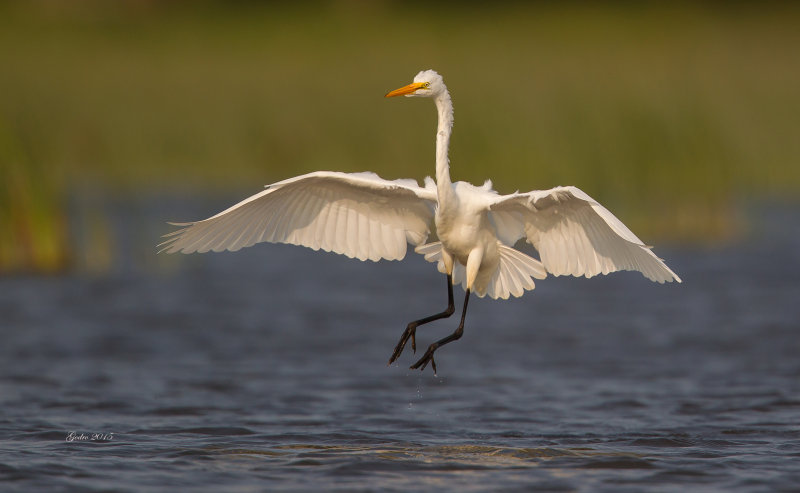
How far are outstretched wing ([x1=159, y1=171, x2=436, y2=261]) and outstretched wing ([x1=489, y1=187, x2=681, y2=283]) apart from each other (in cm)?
44

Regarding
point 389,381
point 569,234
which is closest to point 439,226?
point 569,234

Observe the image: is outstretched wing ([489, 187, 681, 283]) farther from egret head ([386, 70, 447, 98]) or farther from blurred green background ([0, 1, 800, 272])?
blurred green background ([0, 1, 800, 272])

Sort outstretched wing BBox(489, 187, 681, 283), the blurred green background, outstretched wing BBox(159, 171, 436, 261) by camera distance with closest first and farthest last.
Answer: outstretched wing BBox(489, 187, 681, 283) < outstretched wing BBox(159, 171, 436, 261) < the blurred green background

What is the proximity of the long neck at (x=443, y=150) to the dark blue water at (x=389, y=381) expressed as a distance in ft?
4.33

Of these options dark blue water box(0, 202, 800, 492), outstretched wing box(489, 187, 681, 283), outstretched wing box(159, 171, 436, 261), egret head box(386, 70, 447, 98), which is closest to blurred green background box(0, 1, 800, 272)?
dark blue water box(0, 202, 800, 492)

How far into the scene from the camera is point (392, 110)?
1466cm

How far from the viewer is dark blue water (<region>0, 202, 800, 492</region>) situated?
5949mm

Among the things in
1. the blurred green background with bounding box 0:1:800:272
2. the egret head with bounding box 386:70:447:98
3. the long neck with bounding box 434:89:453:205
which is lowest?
the long neck with bounding box 434:89:453:205

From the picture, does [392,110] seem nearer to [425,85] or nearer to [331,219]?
[331,219]

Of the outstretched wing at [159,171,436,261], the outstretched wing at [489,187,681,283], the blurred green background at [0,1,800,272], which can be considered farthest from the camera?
the blurred green background at [0,1,800,272]

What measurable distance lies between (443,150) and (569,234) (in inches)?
31.5

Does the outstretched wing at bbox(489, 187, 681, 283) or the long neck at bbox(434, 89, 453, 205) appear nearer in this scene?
the outstretched wing at bbox(489, 187, 681, 283)

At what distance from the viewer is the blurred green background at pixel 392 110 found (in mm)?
11859

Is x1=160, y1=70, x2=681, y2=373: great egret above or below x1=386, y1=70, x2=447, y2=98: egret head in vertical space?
below
